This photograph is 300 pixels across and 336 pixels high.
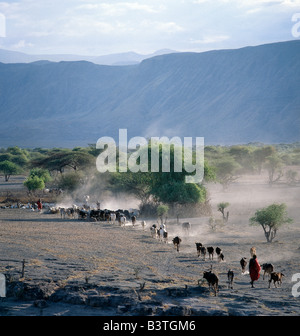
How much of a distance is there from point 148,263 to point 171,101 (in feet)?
453

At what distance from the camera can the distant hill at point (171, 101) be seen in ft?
419

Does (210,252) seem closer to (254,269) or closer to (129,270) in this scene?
(129,270)

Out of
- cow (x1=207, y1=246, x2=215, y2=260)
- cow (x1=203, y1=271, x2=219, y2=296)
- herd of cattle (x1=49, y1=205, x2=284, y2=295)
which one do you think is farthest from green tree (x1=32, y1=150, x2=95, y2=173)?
cow (x1=203, y1=271, x2=219, y2=296)

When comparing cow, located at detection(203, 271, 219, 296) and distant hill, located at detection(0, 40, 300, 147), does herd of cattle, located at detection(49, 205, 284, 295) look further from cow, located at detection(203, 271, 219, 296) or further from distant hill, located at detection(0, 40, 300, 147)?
distant hill, located at detection(0, 40, 300, 147)

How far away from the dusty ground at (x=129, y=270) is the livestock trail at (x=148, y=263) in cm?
3

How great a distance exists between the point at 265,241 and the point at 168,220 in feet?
27.3

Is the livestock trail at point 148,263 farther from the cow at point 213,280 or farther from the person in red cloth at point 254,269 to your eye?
the person in red cloth at point 254,269

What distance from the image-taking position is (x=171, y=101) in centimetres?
15150

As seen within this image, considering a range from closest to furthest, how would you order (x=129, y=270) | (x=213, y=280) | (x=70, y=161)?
(x=213, y=280), (x=129, y=270), (x=70, y=161)

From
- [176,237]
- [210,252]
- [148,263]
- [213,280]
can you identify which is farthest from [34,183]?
[213,280]

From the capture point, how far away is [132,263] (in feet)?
51.2
